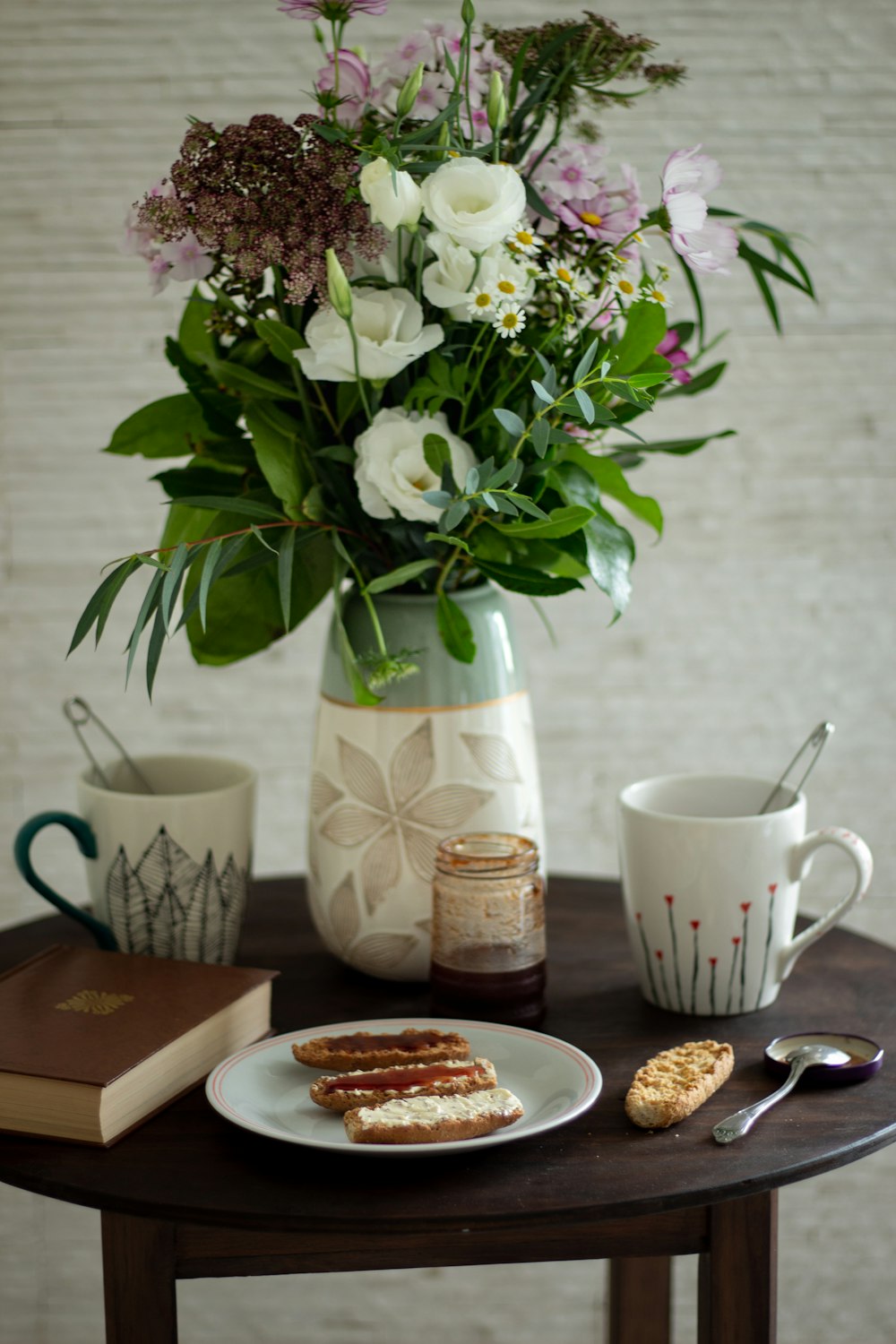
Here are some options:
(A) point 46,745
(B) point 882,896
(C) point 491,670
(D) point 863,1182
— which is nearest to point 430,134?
(C) point 491,670

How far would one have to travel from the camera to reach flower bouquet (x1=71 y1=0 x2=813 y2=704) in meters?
0.83

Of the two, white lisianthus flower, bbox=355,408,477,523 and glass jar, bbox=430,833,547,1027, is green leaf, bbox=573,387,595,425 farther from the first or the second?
glass jar, bbox=430,833,547,1027

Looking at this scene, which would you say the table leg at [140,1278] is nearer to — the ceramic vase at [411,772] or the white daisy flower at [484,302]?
the ceramic vase at [411,772]

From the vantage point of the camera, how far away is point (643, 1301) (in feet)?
4.12

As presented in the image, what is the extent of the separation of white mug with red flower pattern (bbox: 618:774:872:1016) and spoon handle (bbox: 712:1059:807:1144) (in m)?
0.11

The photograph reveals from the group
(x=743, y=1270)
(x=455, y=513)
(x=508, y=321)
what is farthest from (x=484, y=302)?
(x=743, y=1270)

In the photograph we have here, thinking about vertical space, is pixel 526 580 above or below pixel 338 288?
below

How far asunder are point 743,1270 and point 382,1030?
252 millimetres

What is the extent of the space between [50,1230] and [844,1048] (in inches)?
49.5

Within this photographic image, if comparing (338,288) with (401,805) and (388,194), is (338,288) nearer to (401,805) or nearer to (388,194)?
(388,194)

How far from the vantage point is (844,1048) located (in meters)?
0.87

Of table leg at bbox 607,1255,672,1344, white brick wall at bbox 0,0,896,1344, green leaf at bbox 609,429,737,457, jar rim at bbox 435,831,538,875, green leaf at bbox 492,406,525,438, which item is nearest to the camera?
green leaf at bbox 492,406,525,438

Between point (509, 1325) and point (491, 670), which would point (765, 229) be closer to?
point (491, 670)

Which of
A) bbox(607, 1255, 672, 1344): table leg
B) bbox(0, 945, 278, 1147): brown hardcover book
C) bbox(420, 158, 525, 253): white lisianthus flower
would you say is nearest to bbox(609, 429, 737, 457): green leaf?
→ bbox(420, 158, 525, 253): white lisianthus flower
